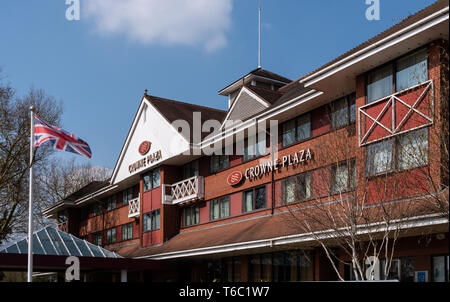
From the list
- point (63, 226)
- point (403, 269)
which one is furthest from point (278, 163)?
point (63, 226)

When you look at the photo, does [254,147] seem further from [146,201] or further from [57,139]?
[146,201]

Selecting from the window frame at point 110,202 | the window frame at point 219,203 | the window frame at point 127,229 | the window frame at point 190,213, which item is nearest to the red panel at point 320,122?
the window frame at point 219,203

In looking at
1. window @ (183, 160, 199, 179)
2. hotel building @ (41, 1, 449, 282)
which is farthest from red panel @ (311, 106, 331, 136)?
window @ (183, 160, 199, 179)

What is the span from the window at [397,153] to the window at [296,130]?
707 cm

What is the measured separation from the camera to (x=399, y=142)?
52.3 feet

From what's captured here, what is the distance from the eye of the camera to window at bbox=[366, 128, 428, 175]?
14.5 meters

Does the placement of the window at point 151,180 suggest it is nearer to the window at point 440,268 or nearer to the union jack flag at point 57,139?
the union jack flag at point 57,139

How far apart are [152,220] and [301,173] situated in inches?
619

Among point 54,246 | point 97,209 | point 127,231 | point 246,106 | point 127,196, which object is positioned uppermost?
point 246,106

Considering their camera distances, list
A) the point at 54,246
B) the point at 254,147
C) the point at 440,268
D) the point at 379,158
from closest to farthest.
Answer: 1. the point at 379,158
2. the point at 440,268
3. the point at 254,147
4. the point at 54,246

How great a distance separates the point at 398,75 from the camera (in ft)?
60.3

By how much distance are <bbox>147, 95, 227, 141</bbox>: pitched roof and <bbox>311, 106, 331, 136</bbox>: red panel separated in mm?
11419

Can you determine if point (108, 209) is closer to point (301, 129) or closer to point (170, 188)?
point (170, 188)
